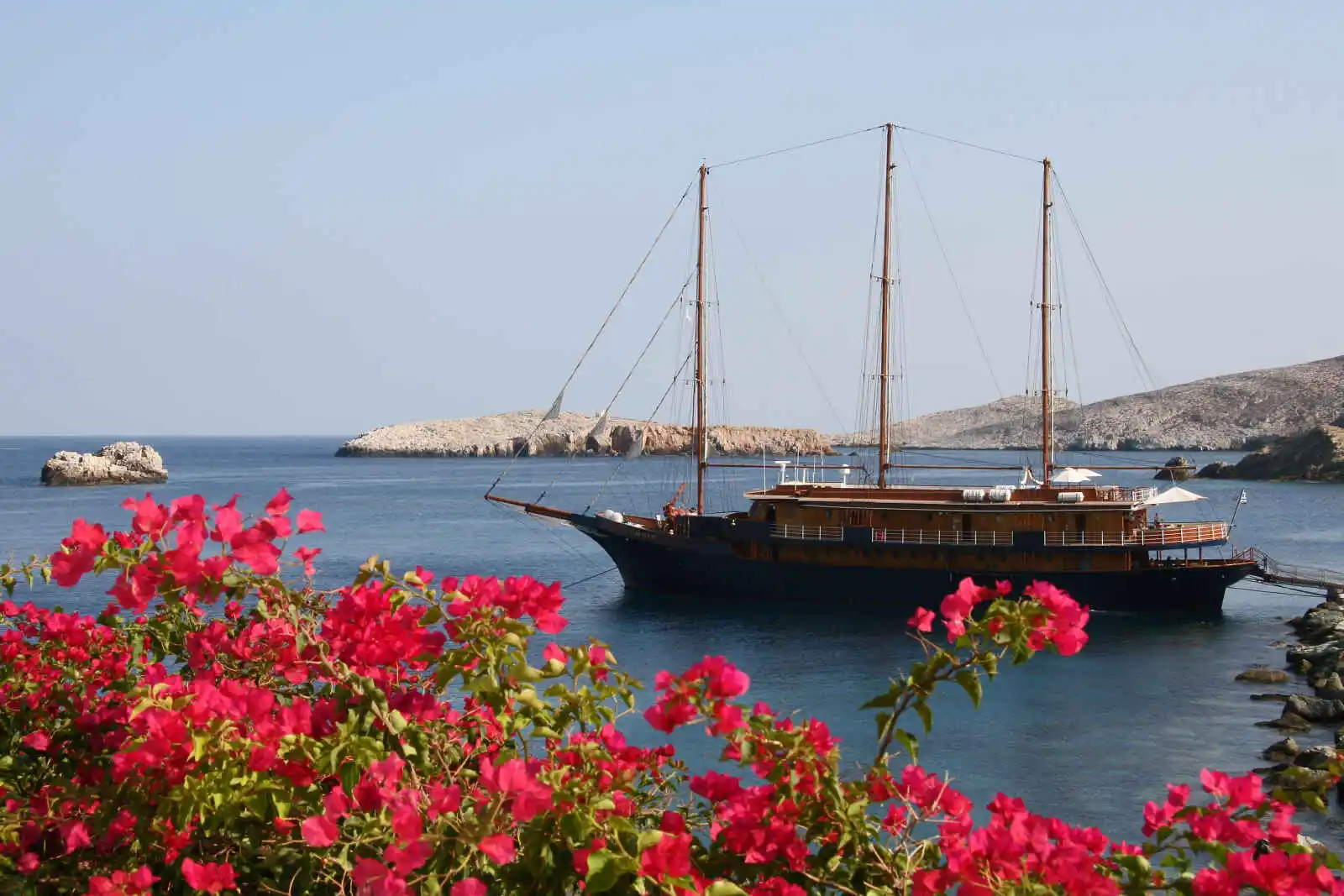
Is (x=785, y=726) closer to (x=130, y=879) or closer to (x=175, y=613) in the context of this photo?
(x=130, y=879)

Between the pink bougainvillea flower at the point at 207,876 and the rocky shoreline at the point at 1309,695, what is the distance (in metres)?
16.4

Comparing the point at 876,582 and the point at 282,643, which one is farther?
the point at 876,582

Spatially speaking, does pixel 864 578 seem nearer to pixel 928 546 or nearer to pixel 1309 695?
pixel 928 546

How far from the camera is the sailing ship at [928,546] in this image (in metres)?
37.1

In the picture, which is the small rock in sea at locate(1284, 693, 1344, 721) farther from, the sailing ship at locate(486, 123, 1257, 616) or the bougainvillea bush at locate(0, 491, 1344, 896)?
the bougainvillea bush at locate(0, 491, 1344, 896)

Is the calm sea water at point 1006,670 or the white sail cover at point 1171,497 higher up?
the white sail cover at point 1171,497

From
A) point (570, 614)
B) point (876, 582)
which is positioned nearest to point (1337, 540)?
point (876, 582)

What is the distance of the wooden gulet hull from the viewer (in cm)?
3709

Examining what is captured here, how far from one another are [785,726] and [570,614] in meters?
34.5

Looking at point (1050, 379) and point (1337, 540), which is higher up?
point (1050, 379)

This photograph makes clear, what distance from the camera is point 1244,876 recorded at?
3.73 metres

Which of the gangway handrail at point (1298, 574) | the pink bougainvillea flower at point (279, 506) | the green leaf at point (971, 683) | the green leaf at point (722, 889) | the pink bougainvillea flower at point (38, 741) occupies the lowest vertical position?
the gangway handrail at point (1298, 574)

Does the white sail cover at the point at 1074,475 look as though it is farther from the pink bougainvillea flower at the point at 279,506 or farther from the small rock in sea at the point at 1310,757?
the pink bougainvillea flower at the point at 279,506

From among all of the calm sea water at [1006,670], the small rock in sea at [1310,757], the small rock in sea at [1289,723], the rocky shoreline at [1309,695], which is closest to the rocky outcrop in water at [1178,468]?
the calm sea water at [1006,670]
